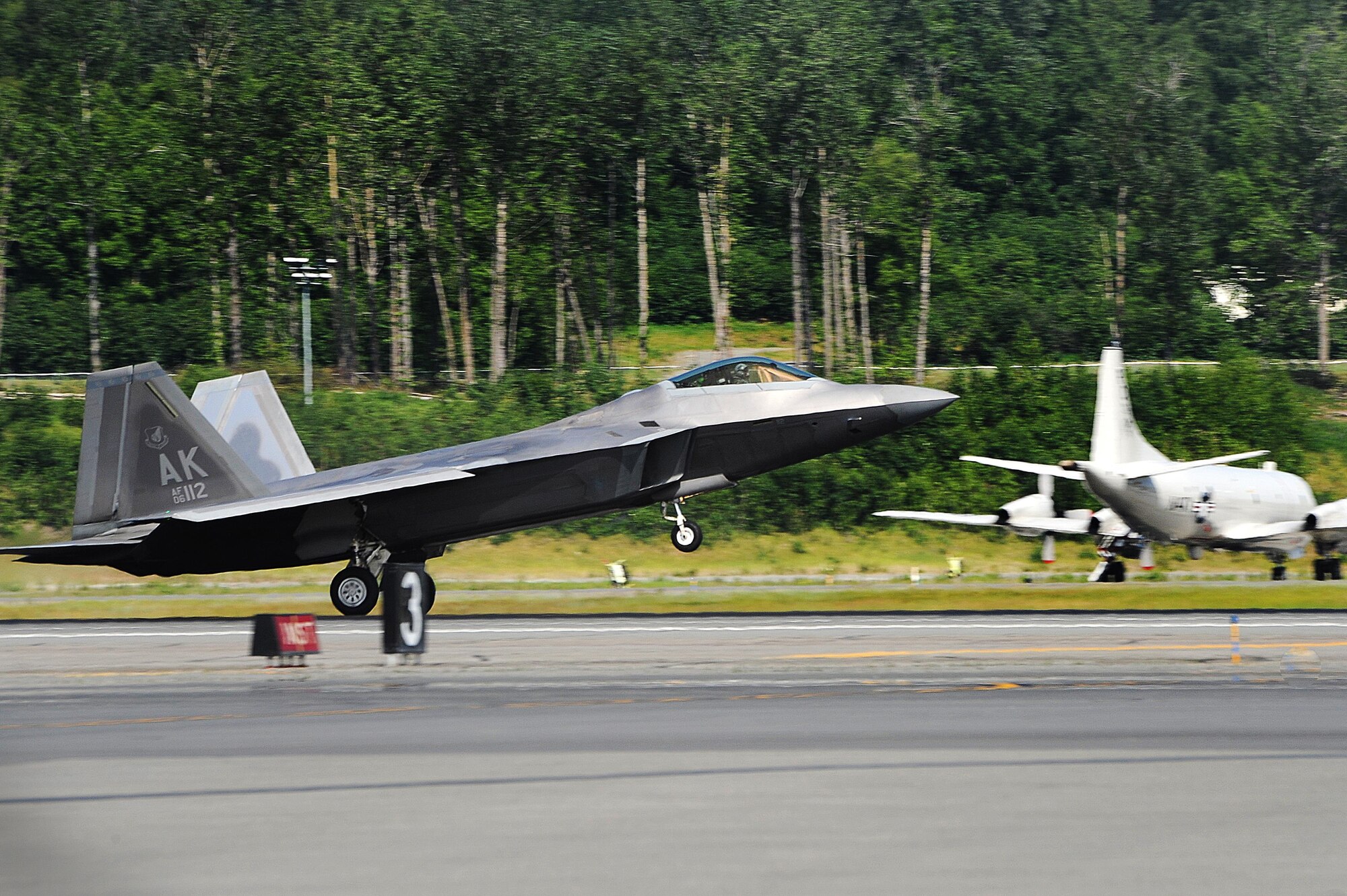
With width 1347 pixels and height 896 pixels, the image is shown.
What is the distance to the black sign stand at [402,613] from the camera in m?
15.3

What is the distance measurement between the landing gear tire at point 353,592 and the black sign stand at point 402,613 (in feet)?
17.6

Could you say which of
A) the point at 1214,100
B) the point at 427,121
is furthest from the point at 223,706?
the point at 1214,100

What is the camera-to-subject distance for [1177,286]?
56781 mm

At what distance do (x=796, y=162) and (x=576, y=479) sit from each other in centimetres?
3207

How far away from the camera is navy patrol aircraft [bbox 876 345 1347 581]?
3147 cm

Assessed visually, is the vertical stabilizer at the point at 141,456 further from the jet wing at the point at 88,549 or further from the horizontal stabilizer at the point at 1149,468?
the horizontal stabilizer at the point at 1149,468

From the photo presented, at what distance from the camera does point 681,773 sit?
8680mm

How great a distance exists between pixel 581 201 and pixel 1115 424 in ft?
90.9

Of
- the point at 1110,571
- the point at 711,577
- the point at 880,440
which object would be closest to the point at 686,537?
the point at 711,577

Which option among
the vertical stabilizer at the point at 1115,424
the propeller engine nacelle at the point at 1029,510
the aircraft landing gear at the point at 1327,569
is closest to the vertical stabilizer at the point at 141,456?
the propeller engine nacelle at the point at 1029,510

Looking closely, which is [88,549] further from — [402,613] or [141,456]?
[402,613]

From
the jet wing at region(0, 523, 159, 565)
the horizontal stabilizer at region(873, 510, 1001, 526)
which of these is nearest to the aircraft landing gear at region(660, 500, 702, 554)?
the jet wing at region(0, 523, 159, 565)

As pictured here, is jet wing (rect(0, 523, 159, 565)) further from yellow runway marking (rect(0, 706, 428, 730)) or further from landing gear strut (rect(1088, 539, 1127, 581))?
landing gear strut (rect(1088, 539, 1127, 581))

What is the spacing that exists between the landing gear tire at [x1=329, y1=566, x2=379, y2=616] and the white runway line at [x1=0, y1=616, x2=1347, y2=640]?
0.31 metres
